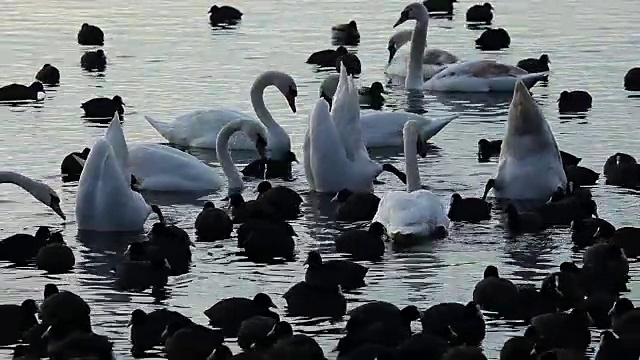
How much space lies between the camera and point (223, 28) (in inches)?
1320

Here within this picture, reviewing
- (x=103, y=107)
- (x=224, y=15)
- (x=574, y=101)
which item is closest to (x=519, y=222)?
(x=574, y=101)

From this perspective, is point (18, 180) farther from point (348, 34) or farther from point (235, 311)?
point (348, 34)

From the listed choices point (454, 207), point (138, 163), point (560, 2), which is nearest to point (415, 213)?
point (454, 207)

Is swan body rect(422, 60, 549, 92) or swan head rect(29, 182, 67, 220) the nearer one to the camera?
swan head rect(29, 182, 67, 220)

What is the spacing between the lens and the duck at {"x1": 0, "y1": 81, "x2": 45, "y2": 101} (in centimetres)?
2531

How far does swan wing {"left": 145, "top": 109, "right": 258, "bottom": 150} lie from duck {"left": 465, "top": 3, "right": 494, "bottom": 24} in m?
11.7

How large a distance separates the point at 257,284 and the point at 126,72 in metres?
13.5

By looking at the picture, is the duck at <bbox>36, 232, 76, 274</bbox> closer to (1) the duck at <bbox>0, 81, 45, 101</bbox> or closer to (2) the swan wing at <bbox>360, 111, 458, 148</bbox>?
(2) the swan wing at <bbox>360, 111, 458, 148</bbox>

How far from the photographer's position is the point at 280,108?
25.1m

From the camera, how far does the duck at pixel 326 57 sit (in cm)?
2788

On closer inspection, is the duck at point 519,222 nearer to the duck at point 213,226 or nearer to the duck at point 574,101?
the duck at point 213,226

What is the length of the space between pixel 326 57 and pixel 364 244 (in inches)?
488

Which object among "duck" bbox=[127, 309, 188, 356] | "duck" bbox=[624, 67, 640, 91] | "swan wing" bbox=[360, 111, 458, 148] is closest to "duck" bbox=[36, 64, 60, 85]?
"swan wing" bbox=[360, 111, 458, 148]

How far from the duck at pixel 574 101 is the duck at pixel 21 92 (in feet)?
→ 22.5
